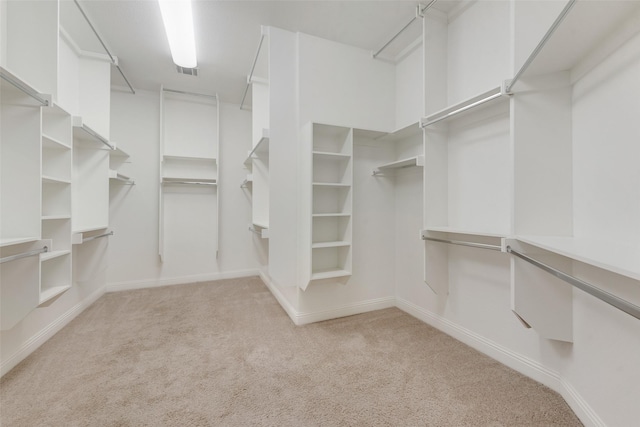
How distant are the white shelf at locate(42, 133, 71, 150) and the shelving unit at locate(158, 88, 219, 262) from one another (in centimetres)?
153

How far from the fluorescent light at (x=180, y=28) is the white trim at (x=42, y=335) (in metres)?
2.79

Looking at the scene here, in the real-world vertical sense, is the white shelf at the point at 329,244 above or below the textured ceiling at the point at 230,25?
below

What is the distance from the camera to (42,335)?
79.4 inches

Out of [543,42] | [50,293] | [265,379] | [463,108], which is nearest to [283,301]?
[265,379]

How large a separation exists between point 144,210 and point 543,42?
4371mm

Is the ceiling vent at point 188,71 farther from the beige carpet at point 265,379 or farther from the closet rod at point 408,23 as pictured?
the beige carpet at point 265,379

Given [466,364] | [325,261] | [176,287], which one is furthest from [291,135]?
[176,287]

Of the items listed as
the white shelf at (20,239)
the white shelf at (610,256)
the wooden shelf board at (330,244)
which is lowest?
the wooden shelf board at (330,244)

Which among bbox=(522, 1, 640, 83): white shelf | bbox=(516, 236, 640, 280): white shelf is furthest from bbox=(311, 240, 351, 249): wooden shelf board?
bbox=(522, 1, 640, 83): white shelf

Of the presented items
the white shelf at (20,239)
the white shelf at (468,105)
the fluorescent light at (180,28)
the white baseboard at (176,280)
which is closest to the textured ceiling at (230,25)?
the fluorescent light at (180,28)

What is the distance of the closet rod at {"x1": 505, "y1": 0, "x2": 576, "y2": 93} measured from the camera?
903 millimetres

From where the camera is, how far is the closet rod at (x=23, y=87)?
131 cm

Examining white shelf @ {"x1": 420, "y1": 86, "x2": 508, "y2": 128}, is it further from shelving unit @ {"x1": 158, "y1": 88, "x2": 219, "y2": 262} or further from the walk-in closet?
shelving unit @ {"x1": 158, "y1": 88, "x2": 219, "y2": 262}

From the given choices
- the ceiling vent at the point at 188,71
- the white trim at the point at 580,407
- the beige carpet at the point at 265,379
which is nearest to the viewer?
the white trim at the point at 580,407
